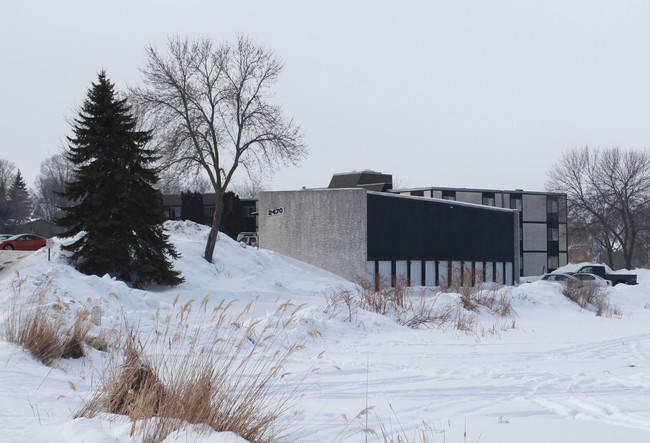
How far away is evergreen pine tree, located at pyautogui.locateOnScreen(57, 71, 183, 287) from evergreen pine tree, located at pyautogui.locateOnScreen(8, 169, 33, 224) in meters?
69.8

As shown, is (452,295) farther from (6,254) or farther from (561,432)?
(6,254)

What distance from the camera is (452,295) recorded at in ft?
67.9

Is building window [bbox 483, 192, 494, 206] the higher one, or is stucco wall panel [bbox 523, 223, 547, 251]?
building window [bbox 483, 192, 494, 206]

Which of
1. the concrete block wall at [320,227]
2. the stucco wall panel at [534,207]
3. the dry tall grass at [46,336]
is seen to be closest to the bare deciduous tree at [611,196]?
the stucco wall panel at [534,207]

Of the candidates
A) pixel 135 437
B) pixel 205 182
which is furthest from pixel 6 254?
pixel 205 182

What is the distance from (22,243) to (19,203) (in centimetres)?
5564

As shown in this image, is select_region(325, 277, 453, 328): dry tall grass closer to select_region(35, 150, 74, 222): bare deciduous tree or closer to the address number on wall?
the address number on wall

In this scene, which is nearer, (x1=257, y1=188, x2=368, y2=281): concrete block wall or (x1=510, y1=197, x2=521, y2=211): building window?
(x1=257, y1=188, x2=368, y2=281): concrete block wall

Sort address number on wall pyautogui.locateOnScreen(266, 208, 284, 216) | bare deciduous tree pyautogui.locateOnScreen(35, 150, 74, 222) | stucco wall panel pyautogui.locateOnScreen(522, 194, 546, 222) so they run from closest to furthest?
address number on wall pyautogui.locateOnScreen(266, 208, 284, 216), stucco wall panel pyautogui.locateOnScreen(522, 194, 546, 222), bare deciduous tree pyautogui.locateOnScreen(35, 150, 74, 222)

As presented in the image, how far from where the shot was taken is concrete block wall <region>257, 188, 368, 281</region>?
136ft

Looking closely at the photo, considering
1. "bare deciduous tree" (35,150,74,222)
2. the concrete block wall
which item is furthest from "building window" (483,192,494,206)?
"bare deciduous tree" (35,150,74,222)

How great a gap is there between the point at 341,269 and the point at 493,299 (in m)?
22.0

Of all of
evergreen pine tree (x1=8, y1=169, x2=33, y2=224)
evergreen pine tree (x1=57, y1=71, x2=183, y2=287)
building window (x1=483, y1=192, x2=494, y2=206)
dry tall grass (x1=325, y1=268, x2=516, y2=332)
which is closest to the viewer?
dry tall grass (x1=325, y1=268, x2=516, y2=332)

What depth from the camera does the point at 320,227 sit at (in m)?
43.6
